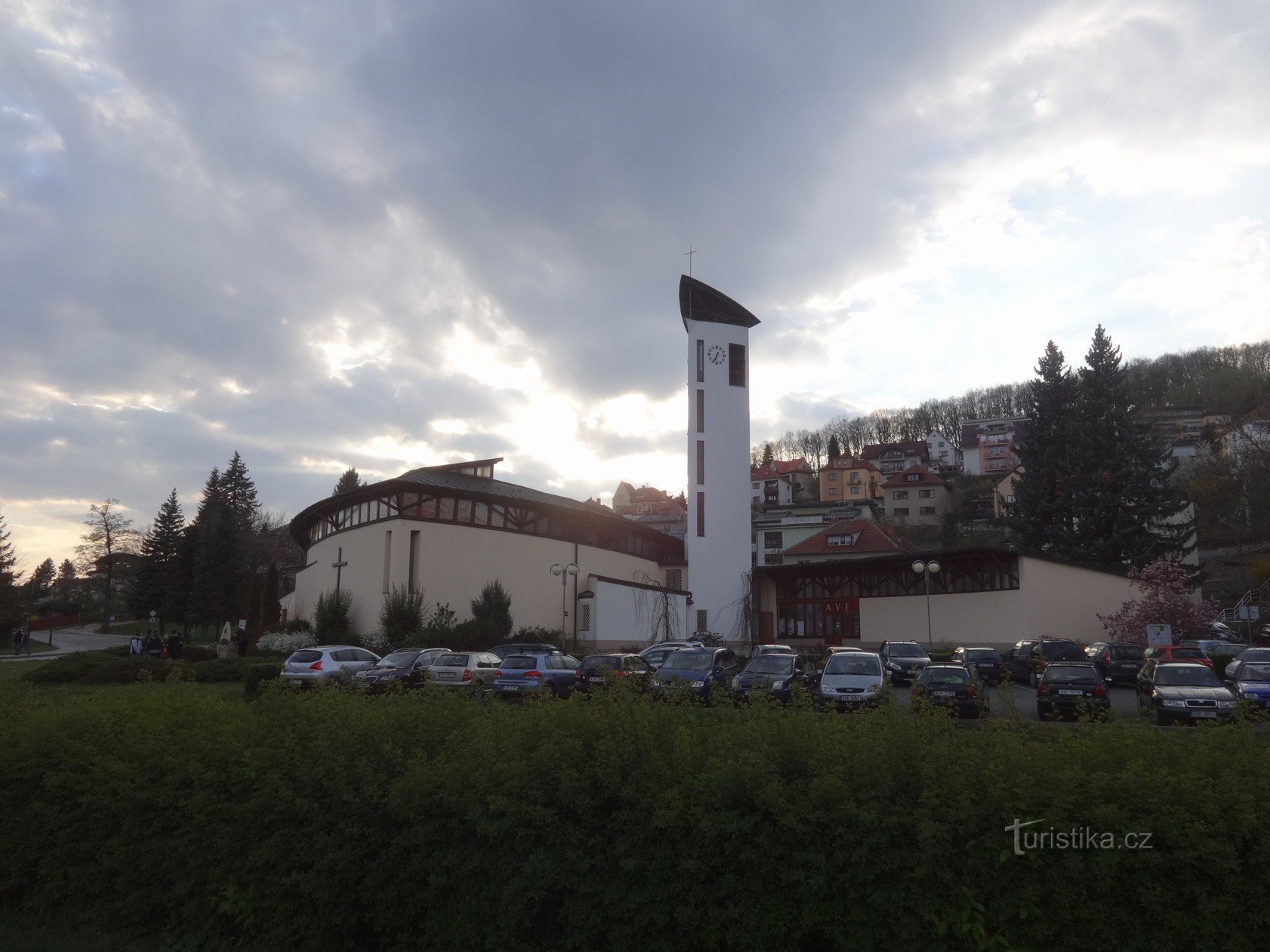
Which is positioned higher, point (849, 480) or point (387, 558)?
point (849, 480)

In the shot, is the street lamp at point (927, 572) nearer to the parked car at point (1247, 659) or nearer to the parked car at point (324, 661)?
the parked car at point (1247, 659)

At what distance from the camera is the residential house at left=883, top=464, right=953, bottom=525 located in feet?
302

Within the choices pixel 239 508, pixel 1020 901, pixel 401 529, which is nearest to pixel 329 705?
pixel 1020 901

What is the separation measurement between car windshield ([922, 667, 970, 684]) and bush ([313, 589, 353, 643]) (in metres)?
30.8

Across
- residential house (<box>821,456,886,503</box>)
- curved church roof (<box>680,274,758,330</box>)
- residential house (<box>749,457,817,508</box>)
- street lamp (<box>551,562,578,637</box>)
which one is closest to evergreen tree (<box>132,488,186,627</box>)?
street lamp (<box>551,562,578,637</box>)

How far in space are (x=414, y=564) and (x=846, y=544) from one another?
3475 centimetres

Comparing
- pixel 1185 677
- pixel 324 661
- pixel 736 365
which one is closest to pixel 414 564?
pixel 324 661

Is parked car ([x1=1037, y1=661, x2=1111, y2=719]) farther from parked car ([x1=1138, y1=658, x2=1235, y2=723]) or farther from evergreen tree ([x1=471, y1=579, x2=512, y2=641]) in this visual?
evergreen tree ([x1=471, y1=579, x2=512, y2=641])

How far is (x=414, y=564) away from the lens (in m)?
43.8

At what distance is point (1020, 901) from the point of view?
4.71 m

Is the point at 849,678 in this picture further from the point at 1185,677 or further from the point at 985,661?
the point at 985,661

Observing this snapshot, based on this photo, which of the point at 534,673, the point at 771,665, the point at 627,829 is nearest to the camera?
the point at 627,829

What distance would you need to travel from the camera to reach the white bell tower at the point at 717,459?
52.6 metres

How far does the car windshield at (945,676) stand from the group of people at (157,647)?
3001 cm
